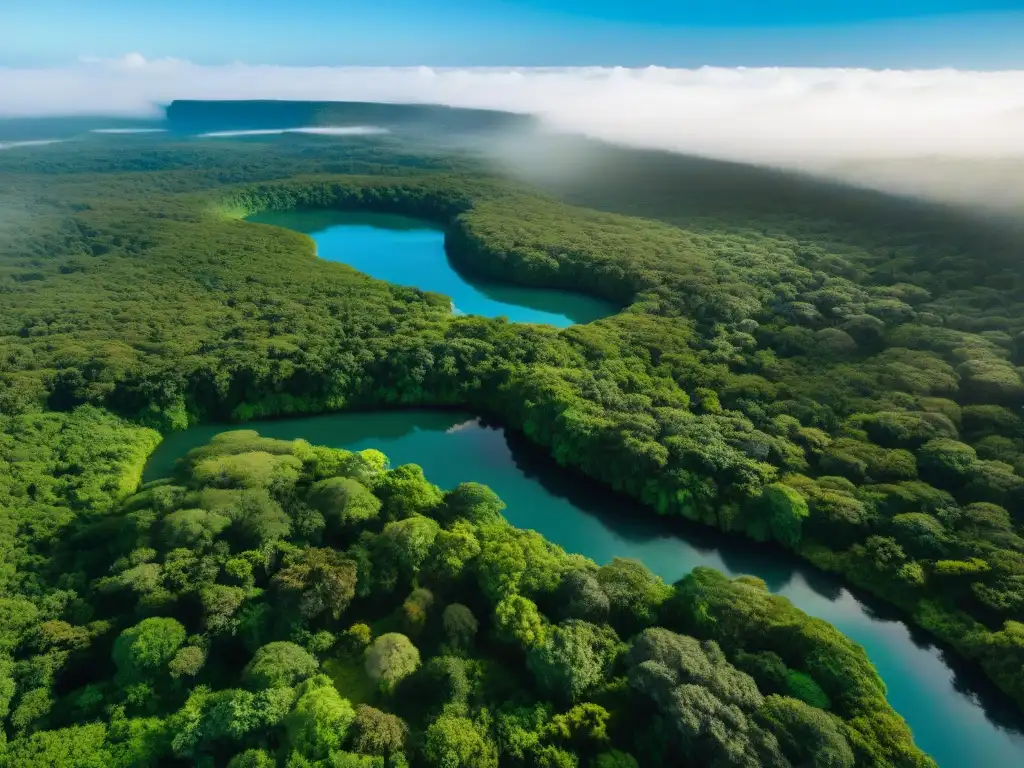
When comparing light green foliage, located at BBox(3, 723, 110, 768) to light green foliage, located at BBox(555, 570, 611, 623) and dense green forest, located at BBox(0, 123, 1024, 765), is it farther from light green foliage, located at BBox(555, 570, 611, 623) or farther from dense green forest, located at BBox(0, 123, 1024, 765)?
light green foliage, located at BBox(555, 570, 611, 623)

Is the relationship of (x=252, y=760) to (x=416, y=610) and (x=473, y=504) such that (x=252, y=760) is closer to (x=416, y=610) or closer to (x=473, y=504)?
(x=416, y=610)

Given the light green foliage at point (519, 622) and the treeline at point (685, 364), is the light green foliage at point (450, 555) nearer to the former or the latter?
the light green foliage at point (519, 622)

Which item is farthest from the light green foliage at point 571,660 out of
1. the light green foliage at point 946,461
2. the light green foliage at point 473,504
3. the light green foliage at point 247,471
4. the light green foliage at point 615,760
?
the light green foliage at point 946,461

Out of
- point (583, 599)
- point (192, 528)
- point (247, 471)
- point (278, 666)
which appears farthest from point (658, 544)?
point (192, 528)

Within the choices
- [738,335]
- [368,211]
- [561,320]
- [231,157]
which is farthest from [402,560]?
[231,157]

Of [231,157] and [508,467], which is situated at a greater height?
[231,157]

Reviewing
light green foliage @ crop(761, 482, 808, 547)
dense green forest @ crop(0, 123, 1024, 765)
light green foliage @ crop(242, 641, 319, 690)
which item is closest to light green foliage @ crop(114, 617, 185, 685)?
dense green forest @ crop(0, 123, 1024, 765)

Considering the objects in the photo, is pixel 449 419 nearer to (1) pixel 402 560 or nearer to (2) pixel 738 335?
(1) pixel 402 560
